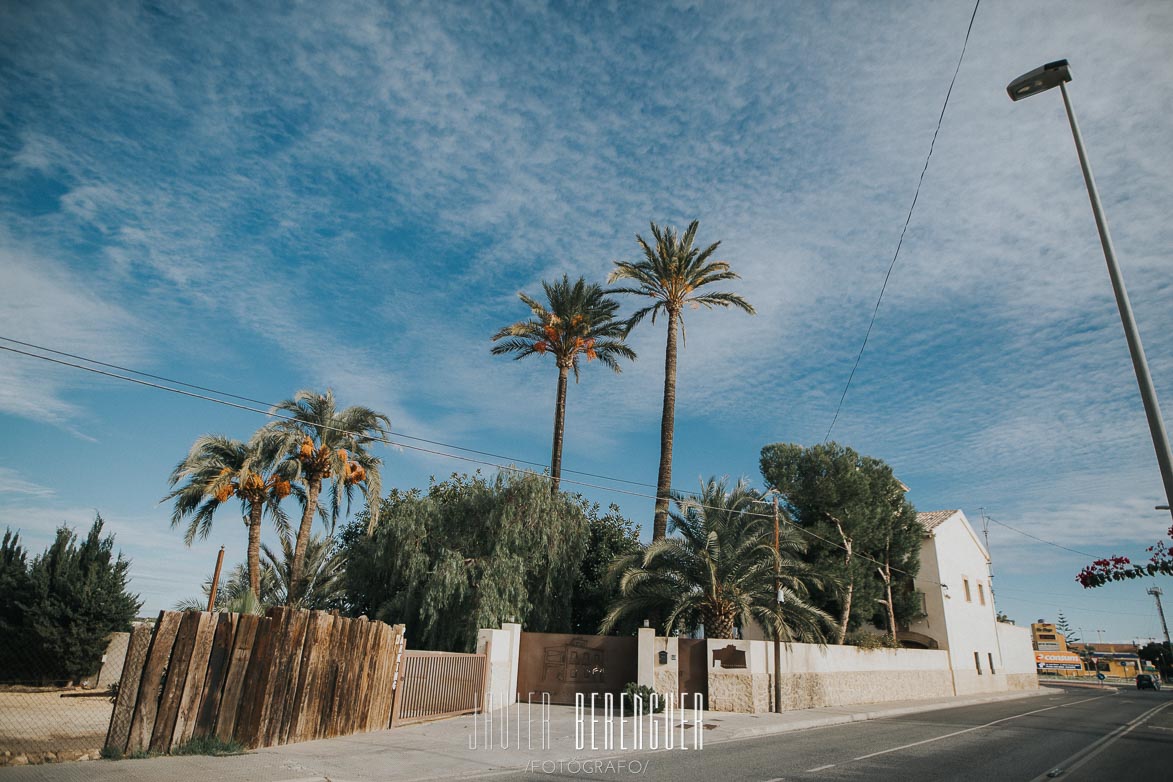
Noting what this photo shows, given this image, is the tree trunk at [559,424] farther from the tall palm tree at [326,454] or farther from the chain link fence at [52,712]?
the chain link fence at [52,712]

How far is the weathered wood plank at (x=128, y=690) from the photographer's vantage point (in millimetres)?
8969

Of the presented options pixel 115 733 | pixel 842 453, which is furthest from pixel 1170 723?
pixel 115 733

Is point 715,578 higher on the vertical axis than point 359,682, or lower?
higher

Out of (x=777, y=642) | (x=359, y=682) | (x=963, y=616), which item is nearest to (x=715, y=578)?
(x=777, y=642)

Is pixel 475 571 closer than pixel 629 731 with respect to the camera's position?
No

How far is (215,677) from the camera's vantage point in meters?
9.98

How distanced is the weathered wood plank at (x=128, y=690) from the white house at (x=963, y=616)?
115ft

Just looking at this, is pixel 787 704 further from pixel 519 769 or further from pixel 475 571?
pixel 519 769

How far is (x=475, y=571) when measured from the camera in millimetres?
23078

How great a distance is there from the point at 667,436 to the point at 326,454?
44.7 ft

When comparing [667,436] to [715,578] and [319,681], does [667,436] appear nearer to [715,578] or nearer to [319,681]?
[715,578]

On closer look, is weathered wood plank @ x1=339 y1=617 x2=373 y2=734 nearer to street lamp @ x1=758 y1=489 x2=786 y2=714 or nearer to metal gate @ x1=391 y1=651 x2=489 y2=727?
metal gate @ x1=391 y1=651 x2=489 y2=727

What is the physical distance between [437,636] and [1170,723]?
75.3 ft

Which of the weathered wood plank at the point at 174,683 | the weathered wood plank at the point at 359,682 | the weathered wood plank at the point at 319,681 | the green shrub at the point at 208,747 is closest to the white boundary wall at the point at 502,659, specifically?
the weathered wood plank at the point at 359,682
